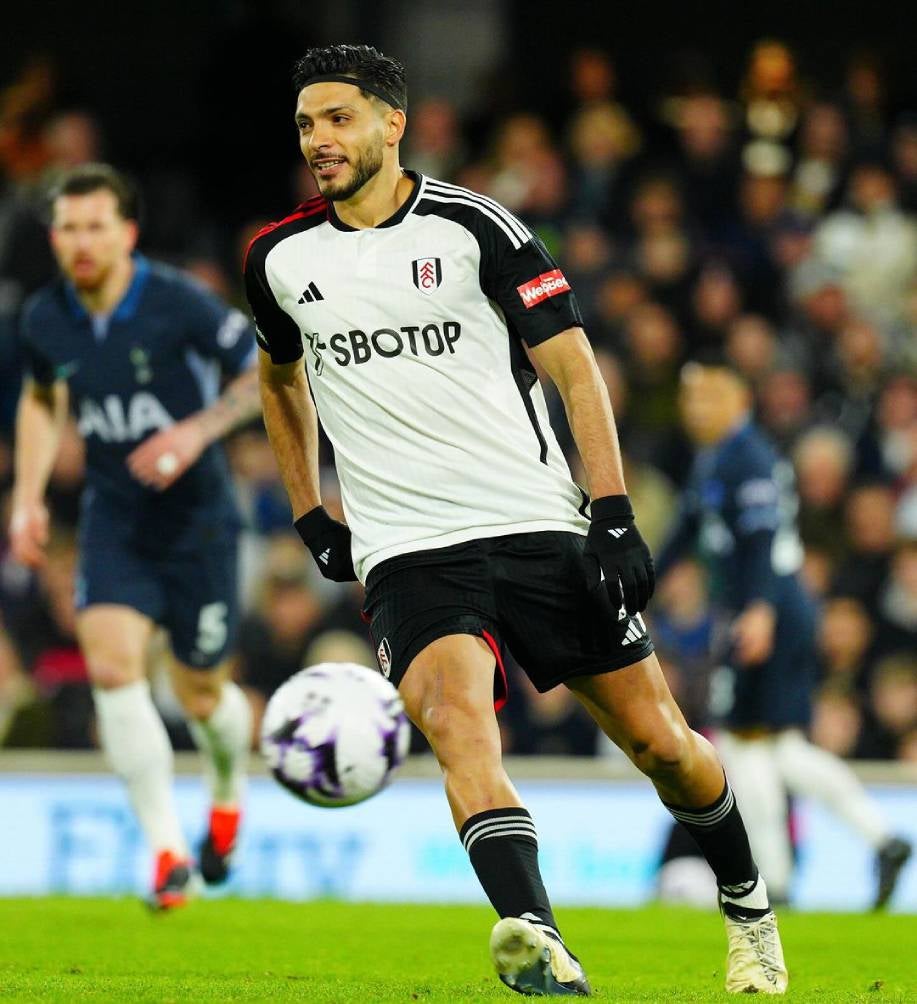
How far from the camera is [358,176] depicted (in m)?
5.25

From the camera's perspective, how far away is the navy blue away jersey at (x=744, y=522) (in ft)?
32.2

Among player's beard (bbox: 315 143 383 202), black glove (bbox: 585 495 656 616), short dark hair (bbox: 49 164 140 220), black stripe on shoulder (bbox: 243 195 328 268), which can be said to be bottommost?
black glove (bbox: 585 495 656 616)

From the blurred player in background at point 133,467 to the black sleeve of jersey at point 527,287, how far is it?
2.98 meters

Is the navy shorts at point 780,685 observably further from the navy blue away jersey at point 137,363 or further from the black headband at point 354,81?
the black headband at point 354,81

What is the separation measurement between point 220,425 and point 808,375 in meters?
7.27

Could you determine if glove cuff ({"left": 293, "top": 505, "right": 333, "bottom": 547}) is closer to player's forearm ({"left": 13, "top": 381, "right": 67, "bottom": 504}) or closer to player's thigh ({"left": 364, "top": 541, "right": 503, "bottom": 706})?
player's thigh ({"left": 364, "top": 541, "right": 503, "bottom": 706})

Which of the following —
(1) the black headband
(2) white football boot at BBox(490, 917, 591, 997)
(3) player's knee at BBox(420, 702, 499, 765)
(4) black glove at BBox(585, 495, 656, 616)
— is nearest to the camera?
(2) white football boot at BBox(490, 917, 591, 997)

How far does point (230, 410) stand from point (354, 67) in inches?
115

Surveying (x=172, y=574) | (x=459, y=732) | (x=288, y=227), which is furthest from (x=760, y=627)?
(x=459, y=732)

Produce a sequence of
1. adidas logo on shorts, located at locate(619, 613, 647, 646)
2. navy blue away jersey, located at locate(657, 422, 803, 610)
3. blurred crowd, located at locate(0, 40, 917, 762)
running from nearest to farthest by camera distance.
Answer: adidas logo on shorts, located at locate(619, 613, 647, 646) < navy blue away jersey, located at locate(657, 422, 803, 610) < blurred crowd, located at locate(0, 40, 917, 762)

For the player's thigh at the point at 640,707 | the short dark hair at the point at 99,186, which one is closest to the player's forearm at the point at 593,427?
the player's thigh at the point at 640,707

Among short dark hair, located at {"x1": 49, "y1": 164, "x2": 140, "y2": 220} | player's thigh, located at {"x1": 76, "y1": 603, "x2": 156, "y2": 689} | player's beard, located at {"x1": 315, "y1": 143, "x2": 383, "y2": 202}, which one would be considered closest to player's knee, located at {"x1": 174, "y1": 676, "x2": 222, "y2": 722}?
player's thigh, located at {"x1": 76, "y1": 603, "x2": 156, "y2": 689}

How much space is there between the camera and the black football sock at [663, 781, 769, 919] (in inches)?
213

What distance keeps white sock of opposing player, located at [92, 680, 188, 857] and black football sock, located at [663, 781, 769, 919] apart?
3.21 meters
